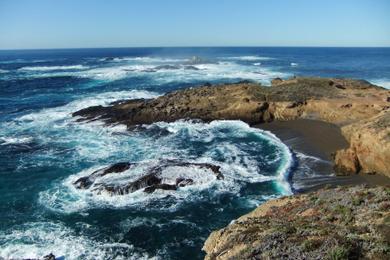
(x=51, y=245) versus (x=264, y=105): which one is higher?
(x=264, y=105)

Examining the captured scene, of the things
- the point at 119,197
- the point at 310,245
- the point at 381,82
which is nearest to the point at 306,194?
the point at 310,245

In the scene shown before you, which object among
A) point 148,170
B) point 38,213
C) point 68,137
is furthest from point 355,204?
point 68,137

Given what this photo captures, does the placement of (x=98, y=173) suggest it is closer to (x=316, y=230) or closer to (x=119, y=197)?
(x=119, y=197)

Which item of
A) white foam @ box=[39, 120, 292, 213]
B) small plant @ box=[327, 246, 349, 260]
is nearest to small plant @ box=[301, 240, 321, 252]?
small plant @ box=[327, 246, 349, 260]

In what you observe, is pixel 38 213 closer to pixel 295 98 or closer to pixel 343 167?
pixel 343 167

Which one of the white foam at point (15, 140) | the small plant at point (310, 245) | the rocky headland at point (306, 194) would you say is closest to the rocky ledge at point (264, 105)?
the rocky headland at point (306, 194)

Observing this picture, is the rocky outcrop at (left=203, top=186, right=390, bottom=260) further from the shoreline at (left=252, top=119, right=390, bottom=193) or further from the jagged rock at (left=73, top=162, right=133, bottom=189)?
the jagged rock at (left=73, top=162, right=133, bottom=189)
